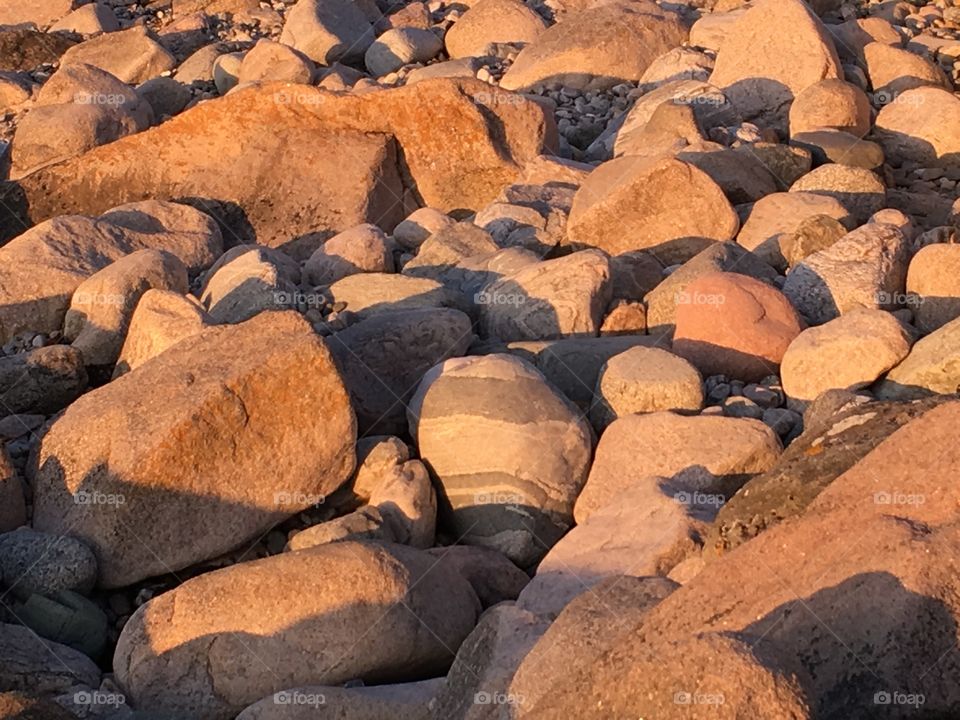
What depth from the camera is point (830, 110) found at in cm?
1061

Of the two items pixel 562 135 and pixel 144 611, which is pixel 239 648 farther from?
pixel 562 135

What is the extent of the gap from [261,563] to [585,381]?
228cm

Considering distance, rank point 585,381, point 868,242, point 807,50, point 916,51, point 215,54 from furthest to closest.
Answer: point 215,54, point 916,51, point 807,50, point 868,242, point 585,381

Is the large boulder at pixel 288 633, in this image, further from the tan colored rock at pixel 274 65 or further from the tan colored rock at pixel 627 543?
the tan colored rock at pixel 274 65

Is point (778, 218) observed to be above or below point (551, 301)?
below

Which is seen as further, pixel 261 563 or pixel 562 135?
pixel 562 135

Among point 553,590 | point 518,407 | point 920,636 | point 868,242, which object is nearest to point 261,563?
point 553,590

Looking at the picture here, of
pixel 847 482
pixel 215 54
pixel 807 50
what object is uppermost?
pixel 847 482

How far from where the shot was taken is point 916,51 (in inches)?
503
